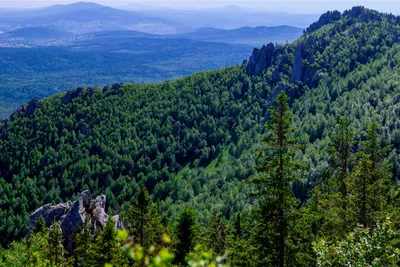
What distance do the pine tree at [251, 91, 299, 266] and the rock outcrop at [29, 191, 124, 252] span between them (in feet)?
145

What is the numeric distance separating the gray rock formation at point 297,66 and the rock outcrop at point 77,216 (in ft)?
394

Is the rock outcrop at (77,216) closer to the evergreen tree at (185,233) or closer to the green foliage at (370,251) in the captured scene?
the evergreen tree at (185,233)

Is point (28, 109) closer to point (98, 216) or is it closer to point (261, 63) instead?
point (261, 63)

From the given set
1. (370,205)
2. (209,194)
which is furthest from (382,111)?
(370,205)

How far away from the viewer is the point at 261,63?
198 metres

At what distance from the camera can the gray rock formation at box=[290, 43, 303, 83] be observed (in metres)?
180

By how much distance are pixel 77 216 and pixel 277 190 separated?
5443 centimetres

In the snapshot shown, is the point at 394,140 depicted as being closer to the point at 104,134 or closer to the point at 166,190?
the point at 166,190

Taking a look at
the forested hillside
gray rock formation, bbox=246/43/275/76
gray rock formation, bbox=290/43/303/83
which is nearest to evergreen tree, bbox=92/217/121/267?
the forested hillside

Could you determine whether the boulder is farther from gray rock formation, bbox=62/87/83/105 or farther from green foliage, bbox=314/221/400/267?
gray rock formation, bbox=62/87/83/105

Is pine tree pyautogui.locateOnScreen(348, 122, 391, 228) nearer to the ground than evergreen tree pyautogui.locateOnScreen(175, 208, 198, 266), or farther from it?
farther from it

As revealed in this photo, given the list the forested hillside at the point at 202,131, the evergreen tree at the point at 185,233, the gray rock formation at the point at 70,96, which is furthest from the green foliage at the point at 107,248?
the gray rock formation at the point at 70,96

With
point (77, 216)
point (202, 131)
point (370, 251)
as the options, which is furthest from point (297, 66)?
point (370, 251)

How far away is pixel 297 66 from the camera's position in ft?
597
